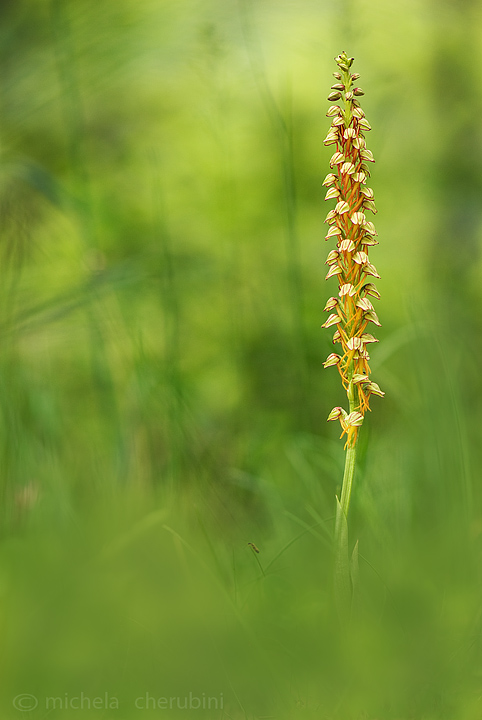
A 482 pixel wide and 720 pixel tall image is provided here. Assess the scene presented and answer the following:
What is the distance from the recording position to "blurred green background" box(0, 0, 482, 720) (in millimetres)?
387

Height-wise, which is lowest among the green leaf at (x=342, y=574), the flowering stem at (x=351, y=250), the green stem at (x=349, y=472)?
the green leaf at (x=342, y=574)

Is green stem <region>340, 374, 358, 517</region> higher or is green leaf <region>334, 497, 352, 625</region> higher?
green stem <region>340, 374, 358, 517</region>

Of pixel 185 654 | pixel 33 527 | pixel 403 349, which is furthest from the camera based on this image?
pixel 403 349

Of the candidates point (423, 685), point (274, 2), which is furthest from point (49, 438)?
point (274, 2)

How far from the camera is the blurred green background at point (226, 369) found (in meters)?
0.39

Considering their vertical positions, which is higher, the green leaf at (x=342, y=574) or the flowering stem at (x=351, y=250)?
the flowering stem at (x=351, y=250)

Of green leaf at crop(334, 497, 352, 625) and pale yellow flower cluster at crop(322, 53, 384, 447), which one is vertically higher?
pale yellow flower cluster at crop(322, 53, 384, 447)

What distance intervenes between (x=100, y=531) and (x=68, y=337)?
0.87 metres

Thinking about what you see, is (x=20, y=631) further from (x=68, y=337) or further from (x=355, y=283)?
(x=68, y=337)

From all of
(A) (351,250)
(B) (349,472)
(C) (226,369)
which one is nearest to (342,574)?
(B) (349,472)

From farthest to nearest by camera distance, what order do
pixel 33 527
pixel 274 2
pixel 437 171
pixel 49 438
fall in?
pixel 437 171
pixel 274 2
pixel 49 438
pixel 33 527

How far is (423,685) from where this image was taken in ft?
1.26

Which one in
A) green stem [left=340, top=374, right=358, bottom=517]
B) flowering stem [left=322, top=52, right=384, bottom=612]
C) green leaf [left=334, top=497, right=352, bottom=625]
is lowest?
green leaf [left=334, top=497, right=352, bottom=625]

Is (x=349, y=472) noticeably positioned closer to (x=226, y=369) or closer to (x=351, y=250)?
(x=351, y=250)
